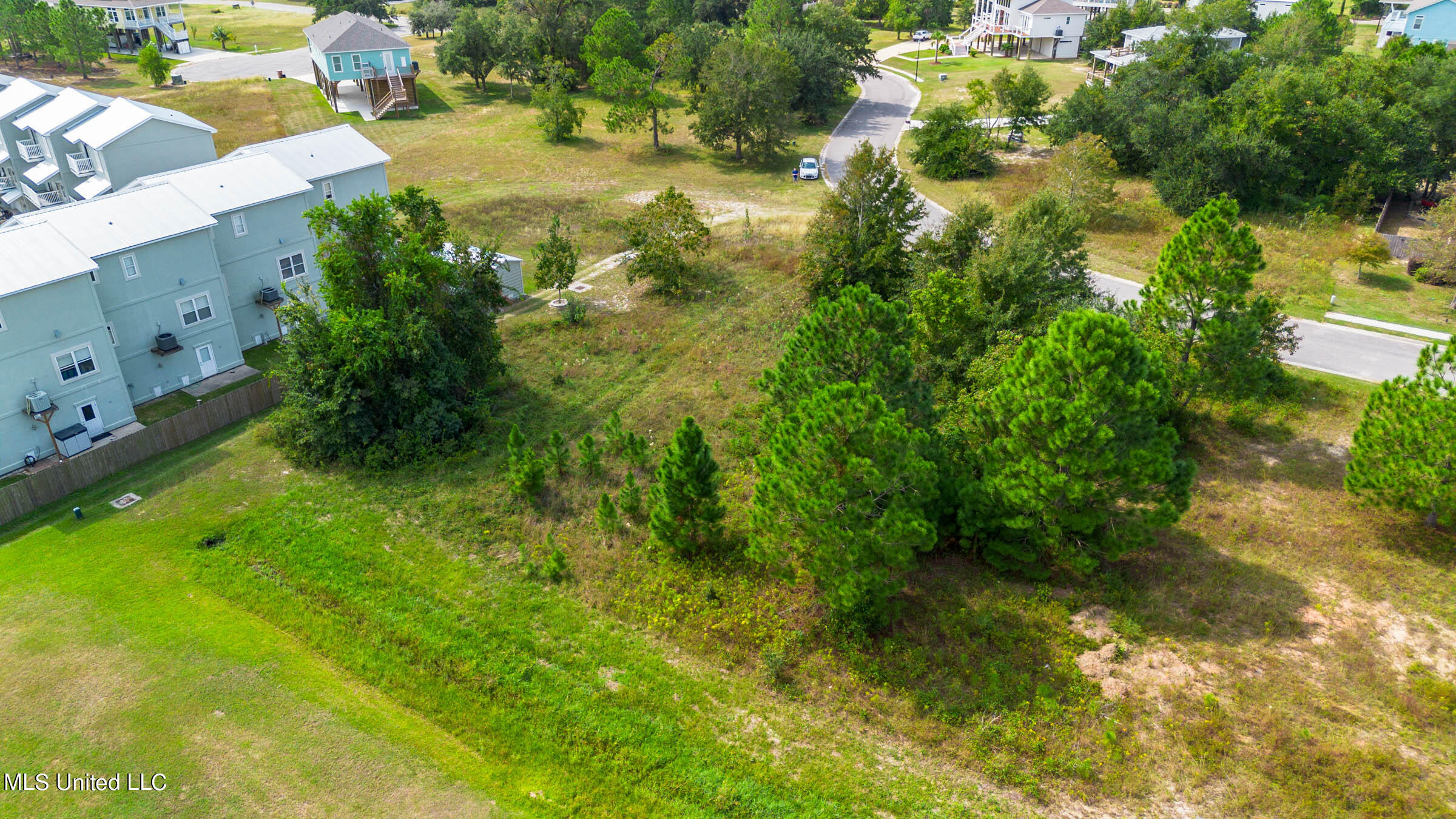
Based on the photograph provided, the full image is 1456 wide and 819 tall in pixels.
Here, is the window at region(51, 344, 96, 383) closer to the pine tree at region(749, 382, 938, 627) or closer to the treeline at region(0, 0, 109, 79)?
the pine tree at region(749, 382, 938, 627)

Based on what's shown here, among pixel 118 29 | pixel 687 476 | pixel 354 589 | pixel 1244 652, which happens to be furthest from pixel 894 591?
pixel 118 29

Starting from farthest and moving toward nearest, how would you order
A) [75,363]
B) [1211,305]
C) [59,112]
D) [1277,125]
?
[1277,125], [59,112], [75,363], [1211,305]

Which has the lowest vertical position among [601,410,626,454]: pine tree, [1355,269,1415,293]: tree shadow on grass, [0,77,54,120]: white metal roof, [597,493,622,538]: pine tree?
[597,493,622,538]: pine tree

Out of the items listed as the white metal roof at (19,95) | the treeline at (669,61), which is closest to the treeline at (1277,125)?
Answer: the treeline at (669,61)

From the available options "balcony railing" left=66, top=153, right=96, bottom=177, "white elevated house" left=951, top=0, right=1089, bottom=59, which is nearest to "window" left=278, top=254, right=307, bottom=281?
"balcony railing" left=66, top=153, right=96, bottom=177

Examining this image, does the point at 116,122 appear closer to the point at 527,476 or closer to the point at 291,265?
the point at 291,265

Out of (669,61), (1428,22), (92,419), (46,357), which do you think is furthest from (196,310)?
(1428,22)
